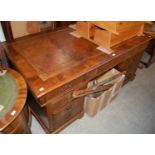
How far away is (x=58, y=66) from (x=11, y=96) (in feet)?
1.32

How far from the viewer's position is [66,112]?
1317 millimetres

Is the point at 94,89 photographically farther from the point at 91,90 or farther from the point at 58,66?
the point at 58,66

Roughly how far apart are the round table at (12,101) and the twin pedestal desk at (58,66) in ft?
0.25

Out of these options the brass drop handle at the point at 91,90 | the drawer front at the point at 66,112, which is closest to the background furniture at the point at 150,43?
the brass drop handle at the point at 91,90

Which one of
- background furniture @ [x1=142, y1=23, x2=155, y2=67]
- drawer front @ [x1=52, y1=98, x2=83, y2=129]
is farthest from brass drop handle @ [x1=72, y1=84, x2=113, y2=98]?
background furniture @ [x1=142, y1=23, x2=155, y2=67]

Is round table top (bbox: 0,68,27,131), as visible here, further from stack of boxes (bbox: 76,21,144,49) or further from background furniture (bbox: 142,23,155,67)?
background furniture (bbox: 142,23,155,67)

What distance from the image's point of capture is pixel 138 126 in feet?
5.30

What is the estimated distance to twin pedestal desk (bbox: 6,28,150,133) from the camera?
0.99 metres

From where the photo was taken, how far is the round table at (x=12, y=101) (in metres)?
0.86

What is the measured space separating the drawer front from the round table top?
331mm

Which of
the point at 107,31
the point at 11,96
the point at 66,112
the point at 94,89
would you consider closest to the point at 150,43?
the point at 107,31
